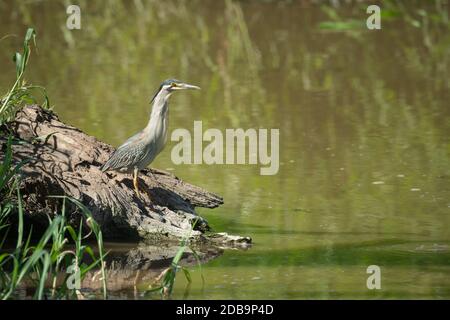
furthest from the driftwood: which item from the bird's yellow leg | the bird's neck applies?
the bird's neck

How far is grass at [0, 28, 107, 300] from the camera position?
6.17 metres

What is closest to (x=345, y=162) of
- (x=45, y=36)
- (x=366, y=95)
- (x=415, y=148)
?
(x=415, y=148)

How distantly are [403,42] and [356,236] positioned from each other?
769cm

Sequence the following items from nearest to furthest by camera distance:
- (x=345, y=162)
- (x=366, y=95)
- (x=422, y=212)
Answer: (x=422, y=212) < (x=345, y=162) < (x=366, y=95)

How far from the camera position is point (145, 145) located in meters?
8.36

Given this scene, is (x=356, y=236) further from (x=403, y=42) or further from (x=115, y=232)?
(x=403, y=42)

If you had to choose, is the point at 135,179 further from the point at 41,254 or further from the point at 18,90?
the point at 41,254

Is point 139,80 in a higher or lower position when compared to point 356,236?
higher

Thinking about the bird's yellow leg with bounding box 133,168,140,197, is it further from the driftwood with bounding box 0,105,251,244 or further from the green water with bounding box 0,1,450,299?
the green water with bounding box 0,1,450,299

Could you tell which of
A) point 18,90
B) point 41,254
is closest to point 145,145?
point 18,90
